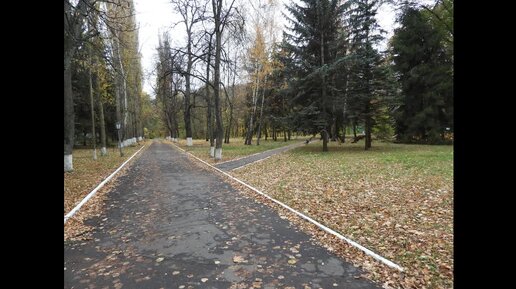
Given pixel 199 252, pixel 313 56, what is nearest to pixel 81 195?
pixel 199 252

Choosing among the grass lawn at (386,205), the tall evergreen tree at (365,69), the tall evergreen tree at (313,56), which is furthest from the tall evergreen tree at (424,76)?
the grass lawn at (386,205)

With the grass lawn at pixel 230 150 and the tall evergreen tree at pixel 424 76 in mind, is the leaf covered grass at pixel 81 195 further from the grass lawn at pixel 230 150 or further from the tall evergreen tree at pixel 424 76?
the tall evergreen tree at pixel 424 76

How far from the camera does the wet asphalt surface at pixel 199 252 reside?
13.0 feet

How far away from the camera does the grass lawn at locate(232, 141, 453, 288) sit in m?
4.34

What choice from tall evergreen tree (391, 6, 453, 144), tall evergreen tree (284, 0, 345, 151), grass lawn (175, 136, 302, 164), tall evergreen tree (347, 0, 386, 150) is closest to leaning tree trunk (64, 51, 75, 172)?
grass lawn (175, 136, 302, 164)

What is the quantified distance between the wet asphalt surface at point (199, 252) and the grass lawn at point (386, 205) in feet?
2.73

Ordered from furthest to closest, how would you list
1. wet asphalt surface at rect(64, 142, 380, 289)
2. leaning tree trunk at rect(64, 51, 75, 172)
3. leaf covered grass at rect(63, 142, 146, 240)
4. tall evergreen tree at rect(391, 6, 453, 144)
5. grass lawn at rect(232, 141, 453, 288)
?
tall evergreen tree at rect(391, 6, 453, 144) → leaning tree trunk at rect(64, 51, 75, 172) → leaf covered grass at rect(63, 142, 146, 240) → grass lawn at rect(232, 141, 453, 288) → wet asphalt surface at rect(64, 142, 380, 289)

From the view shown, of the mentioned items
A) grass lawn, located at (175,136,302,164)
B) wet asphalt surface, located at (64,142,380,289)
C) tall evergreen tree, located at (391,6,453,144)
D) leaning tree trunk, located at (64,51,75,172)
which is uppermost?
tall evergreen tree, located at (391,6,453,144)

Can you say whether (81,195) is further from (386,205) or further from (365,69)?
(365,69)

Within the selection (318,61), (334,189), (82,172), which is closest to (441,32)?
(318,61)

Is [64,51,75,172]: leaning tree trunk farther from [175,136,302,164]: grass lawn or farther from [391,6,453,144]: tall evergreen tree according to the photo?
[391,6,453,144]: tall evergreen tree

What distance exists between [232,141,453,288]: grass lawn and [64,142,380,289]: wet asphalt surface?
83 centimetres
